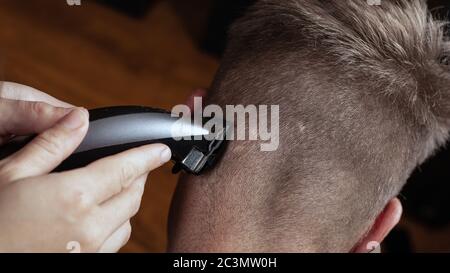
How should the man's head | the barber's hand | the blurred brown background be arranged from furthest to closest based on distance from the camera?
1. the blurred brown background
2. the man's head
3. the barber's hand

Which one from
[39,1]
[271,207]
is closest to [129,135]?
[271,207]

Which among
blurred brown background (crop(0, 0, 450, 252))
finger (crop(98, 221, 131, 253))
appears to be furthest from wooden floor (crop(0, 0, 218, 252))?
finger (crop(98, 221, 131, 253))

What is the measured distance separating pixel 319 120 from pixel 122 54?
3.99ft

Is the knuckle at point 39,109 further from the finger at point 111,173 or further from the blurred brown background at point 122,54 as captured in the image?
the blurred brown background at point 122,54

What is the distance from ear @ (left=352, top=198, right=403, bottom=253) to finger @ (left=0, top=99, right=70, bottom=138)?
453 mm

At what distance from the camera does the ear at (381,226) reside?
0.81 metres

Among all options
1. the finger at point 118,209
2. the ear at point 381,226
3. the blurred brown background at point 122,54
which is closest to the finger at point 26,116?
the finger at point 118,209

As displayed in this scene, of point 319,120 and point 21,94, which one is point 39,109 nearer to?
point 21,94

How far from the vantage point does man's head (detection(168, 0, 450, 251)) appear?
0.72 m

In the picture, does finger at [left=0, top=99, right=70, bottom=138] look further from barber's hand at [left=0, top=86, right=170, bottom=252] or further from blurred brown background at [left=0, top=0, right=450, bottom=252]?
blurred brown background at [left=0, top=0, right=450, bottom=252]

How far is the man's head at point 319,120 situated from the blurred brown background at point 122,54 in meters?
0.86

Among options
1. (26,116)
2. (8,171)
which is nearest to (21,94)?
(26,116)

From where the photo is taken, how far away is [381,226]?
0.82 meters
